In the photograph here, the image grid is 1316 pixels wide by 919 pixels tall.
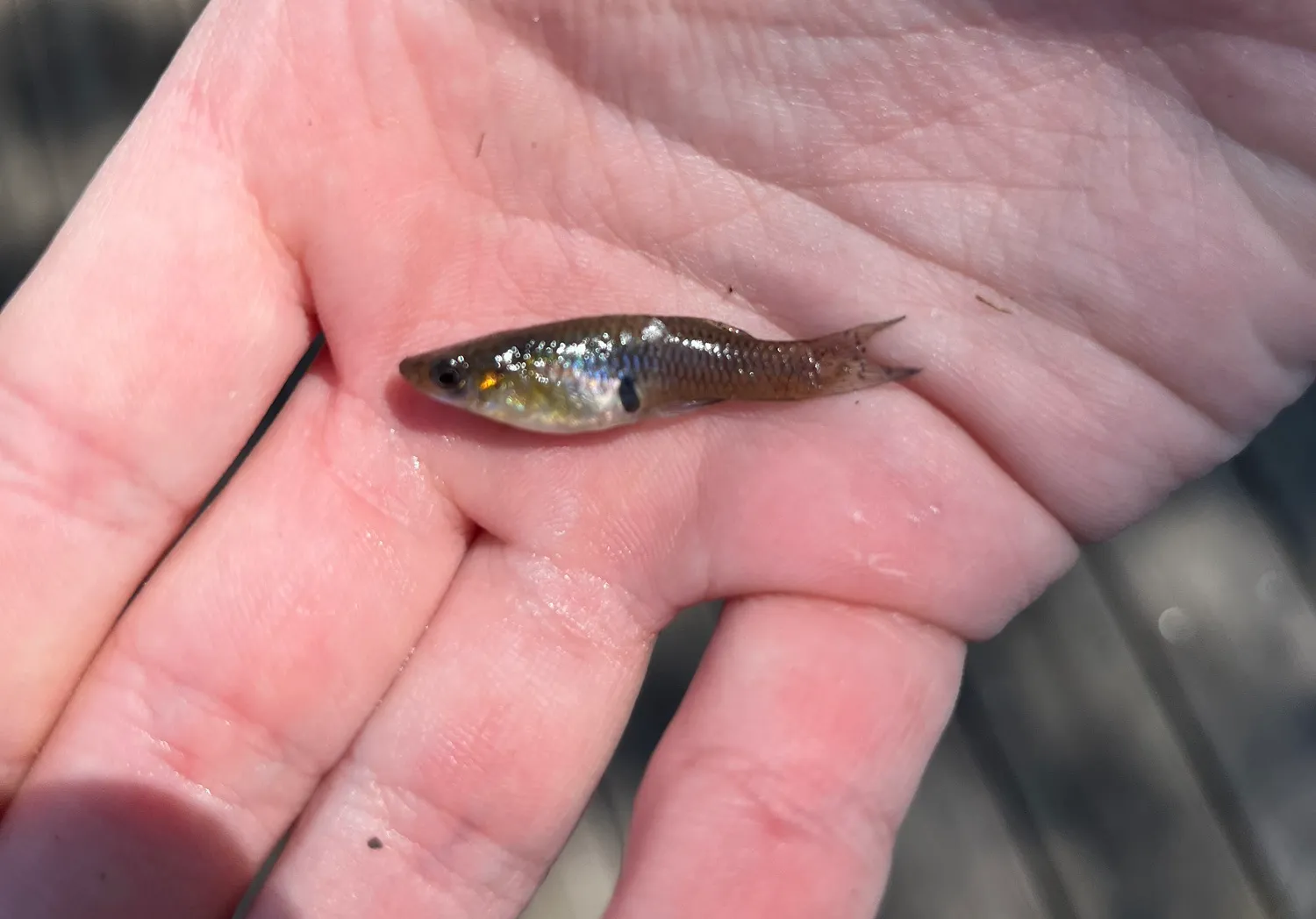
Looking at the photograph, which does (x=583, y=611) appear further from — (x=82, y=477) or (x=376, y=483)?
(x=82, y=477)

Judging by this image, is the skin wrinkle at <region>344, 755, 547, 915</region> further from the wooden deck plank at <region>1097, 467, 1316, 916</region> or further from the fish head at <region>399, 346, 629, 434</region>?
the wooden deck plank at <region>1097, 467, 1316, 916</region>

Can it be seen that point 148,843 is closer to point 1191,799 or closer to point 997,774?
point 997,774

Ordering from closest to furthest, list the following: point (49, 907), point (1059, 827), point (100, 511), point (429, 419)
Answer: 1. point (49, 907)
2. point (100, 511)
3. point (429, 419)
4. point (1059, 827)

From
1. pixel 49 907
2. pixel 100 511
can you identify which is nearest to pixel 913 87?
pixel 100 511

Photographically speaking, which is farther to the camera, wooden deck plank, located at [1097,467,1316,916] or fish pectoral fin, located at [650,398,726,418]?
wooden deck plank, located at [1097,467,1316,916]

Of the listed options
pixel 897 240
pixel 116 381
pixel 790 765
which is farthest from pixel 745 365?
pixel 116 381

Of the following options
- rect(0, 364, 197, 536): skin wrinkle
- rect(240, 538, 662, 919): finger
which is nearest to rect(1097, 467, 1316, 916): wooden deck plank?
rect(240, 538, 662, 919): finger
